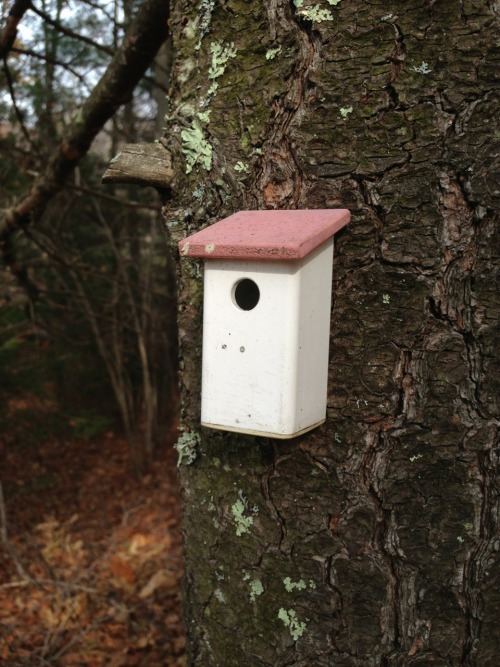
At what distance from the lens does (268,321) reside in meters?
1.19

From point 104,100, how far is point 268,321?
1.64 metres

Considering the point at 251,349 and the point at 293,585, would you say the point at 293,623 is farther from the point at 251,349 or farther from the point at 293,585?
the point at 251,349

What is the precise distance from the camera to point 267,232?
118 cm

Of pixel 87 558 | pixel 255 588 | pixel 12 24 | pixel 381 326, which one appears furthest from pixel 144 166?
pixel 87 558

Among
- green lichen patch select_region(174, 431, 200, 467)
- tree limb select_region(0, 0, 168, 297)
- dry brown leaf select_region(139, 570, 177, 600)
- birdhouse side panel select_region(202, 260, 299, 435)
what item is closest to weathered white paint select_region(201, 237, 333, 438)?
birdhouse side panel select_region(202, 260, 299, 435)

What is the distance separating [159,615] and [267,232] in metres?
2.91

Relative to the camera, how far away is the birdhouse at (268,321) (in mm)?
1165

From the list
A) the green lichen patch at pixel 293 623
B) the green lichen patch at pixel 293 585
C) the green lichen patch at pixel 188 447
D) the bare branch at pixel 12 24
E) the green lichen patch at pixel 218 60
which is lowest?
the green lichen patch at pixel 293 623

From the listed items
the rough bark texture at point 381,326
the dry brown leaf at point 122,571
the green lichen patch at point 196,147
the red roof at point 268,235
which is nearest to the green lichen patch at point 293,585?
the rough bark texture at point 381,326

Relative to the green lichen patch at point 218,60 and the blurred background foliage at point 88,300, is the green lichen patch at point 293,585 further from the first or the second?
the blurred background foliage at point 88,300

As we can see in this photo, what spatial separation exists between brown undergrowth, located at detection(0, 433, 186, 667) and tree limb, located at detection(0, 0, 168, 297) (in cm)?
162

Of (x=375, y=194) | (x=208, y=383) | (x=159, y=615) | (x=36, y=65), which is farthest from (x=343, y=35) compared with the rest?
(x=36, y=65)

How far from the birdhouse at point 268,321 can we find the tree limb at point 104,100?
1.26 metres

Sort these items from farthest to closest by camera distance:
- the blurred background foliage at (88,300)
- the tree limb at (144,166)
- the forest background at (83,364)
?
the blurred background foliage at (88,300)
the forest background at (83,364)
the tree limb at (144,166)
